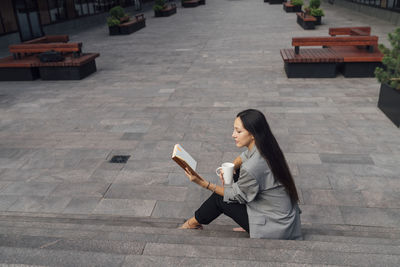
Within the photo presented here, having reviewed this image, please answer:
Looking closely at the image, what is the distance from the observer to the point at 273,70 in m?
11.2

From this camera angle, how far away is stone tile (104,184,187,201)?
4.80m

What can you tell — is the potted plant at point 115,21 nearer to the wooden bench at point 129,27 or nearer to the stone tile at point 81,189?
the wooden bench at point 129,27

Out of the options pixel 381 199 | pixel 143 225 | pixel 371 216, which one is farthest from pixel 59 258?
pixel 381 199

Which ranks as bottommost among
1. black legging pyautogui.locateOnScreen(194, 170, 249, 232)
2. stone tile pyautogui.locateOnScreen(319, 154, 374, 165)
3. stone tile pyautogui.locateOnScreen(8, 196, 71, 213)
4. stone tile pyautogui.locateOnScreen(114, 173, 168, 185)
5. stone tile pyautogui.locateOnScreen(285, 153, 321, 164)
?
stone tile pyautogui.locateOnScreen(114, 173, 168, 185)

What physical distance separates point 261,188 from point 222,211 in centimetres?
63

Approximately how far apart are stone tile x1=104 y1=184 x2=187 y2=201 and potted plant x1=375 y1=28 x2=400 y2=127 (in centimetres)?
445

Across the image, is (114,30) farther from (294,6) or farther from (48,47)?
(294,6)

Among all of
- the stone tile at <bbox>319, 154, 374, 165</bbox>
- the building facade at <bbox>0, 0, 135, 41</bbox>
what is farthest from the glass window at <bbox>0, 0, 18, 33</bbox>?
the stone tile at <bbox>319, 154, 374, 165</bbox>

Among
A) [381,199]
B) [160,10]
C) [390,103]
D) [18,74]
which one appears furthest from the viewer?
[160,10]

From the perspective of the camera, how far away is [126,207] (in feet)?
15.1

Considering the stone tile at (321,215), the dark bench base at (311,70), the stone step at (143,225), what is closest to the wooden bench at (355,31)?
the dark bench base at (311,70)

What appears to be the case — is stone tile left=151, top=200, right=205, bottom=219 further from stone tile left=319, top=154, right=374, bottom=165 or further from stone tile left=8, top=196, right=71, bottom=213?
stone tile left=319, top=154, right=374, bottom=165

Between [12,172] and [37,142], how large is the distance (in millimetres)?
1218

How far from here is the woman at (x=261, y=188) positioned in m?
2.87
